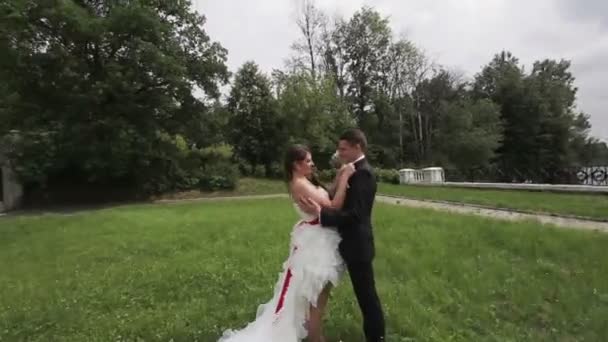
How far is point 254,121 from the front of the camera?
32938 mm

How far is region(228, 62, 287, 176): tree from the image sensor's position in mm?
32188

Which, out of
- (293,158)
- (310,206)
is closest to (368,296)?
(310,206)

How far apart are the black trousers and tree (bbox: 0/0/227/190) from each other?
63.0 ft

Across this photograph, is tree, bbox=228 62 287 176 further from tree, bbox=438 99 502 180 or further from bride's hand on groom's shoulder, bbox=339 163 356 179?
bride's hand on groom's shoulder, bbox=339 163 356 179

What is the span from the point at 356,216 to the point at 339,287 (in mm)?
2411

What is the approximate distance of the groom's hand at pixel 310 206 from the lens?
10.9 ft

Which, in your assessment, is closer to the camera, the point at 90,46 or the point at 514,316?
the point at 514,316

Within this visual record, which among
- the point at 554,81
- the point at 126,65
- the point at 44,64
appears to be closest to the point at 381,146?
the point at 554,81

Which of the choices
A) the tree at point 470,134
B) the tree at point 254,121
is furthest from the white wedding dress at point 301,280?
the tree at point 470,134

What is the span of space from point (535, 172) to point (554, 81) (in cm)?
2543

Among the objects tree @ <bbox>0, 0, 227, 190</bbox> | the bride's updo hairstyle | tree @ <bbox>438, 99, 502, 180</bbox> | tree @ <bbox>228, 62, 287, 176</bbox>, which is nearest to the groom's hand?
the bride's updo hairstyle

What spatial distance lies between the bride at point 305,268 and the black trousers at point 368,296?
0.43ft

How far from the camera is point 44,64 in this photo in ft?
66.5

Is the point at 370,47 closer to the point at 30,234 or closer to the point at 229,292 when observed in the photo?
the point at 30,234
